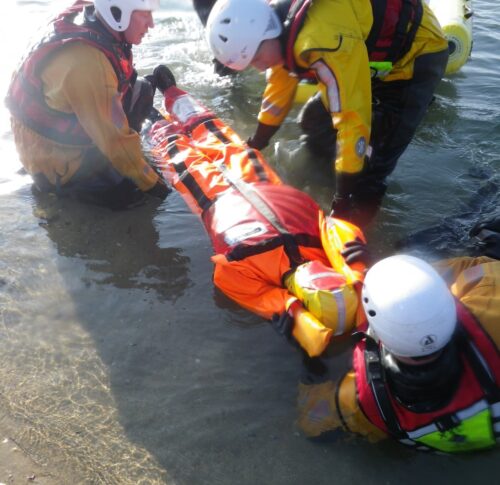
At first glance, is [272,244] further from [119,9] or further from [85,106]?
[119,9]

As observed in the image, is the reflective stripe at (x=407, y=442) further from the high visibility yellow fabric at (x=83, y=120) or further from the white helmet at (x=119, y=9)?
the white helmet at (x=119, y=9)

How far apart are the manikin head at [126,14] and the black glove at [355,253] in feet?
7.04

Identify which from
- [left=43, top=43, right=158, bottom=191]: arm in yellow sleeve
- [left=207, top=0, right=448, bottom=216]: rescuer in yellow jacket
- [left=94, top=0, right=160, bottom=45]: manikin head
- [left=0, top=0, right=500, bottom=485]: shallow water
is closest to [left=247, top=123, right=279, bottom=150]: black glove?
[left=207, top=0, right=448, bottom=216]: rescuer in yellow jacket

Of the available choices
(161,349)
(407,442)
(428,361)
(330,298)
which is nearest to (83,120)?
(161,349)

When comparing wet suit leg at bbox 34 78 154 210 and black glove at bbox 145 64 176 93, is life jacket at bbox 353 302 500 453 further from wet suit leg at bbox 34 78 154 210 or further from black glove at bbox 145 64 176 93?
black glove at bbox 145 64 176 93

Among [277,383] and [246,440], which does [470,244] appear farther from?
[246,440]

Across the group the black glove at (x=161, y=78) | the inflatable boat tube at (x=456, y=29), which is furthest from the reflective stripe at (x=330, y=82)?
the inflatable boat tube at (x=456, y=29)

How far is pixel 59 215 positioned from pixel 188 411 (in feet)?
7.01

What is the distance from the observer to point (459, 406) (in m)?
2.20

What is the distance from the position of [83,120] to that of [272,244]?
1666 millimetres

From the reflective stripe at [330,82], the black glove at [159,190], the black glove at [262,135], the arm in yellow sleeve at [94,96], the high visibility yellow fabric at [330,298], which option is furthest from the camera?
the black glove at [262,135]

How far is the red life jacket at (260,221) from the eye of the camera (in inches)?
122

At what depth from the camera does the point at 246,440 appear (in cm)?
259

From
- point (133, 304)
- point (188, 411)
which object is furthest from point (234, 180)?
point (188, 411)
